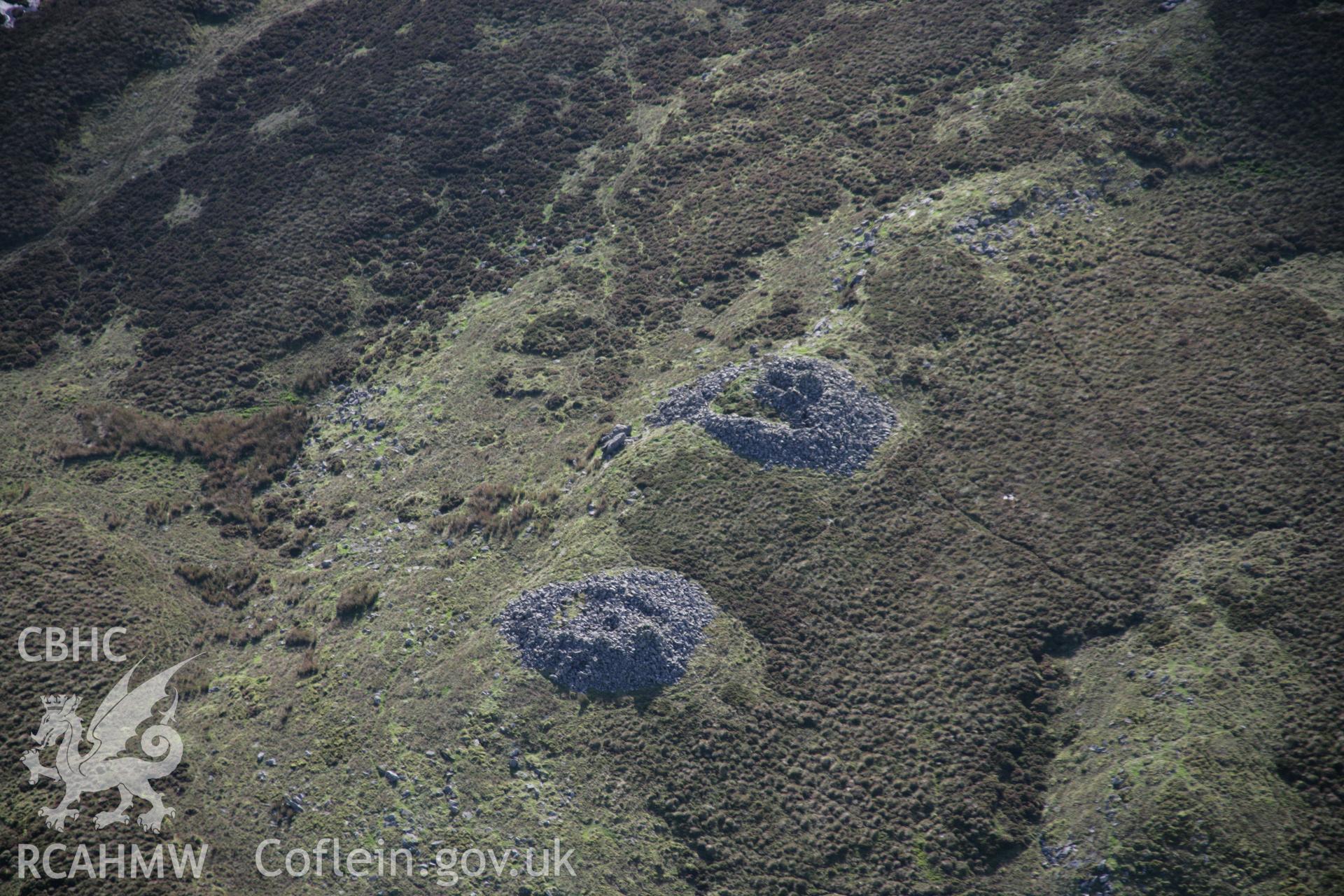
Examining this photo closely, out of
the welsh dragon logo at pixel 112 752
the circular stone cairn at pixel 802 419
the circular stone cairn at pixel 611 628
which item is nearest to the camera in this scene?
the welsh dragon logo at pixel 112 752

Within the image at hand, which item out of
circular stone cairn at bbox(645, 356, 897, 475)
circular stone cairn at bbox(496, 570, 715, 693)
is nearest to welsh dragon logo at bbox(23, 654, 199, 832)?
circular stone cairn at bbox(496, 570, 715, 693)

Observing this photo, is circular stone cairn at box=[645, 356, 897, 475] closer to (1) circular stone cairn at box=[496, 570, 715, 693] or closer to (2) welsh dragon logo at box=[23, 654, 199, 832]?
(1) circular stone cairn at box=[496, 570, 715, 693]

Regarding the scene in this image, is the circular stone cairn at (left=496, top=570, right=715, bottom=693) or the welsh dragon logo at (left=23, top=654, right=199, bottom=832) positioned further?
the circular stone cairn at (left=496, top=570, right=715, bottom=693)

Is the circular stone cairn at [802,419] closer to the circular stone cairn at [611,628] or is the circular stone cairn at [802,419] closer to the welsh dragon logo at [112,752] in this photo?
the circular stone cairn at [611,628]

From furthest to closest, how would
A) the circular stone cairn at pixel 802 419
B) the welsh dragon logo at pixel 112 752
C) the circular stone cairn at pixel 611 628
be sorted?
the circular stone cairn at pixel 802 419 < the circular stone cairn at pixel 611 628 < the welsh dragon logo at pixel 112 752

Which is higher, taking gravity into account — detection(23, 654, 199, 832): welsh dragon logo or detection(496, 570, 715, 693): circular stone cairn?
detection(23, 654, 199, 832): welsh dragon logo

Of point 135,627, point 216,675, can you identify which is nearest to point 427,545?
point 216,675

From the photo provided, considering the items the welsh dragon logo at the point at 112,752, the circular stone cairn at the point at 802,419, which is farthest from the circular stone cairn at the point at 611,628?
the welsh dragon logo at the point at 112,752
